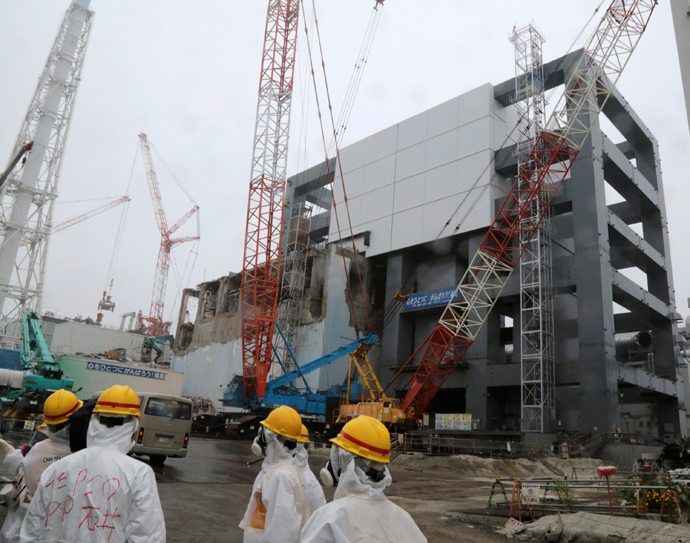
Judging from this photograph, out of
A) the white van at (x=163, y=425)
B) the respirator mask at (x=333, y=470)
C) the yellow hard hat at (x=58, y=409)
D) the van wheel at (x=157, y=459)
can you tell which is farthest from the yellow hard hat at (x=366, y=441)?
the van wheel at (x=157, y=459)

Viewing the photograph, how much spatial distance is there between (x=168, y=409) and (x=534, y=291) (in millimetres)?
31177

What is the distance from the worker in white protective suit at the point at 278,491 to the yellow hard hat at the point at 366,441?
120 centimetres

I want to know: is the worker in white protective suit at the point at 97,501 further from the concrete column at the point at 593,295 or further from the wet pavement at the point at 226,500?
the concrete column at the point at 593,295

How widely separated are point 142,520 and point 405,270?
4852cm

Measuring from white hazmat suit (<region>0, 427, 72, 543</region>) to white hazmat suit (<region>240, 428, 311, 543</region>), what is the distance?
5.60 feet

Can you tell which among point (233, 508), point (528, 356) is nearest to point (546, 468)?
point (528, 356)

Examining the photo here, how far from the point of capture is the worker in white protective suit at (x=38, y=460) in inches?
179

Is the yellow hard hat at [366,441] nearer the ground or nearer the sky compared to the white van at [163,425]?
nearer the sky

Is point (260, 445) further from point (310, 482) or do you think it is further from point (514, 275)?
point (514, 275)

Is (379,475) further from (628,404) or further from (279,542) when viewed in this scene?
(628,404)

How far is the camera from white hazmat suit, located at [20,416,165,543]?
3.41 metres

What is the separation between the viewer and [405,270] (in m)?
51.4

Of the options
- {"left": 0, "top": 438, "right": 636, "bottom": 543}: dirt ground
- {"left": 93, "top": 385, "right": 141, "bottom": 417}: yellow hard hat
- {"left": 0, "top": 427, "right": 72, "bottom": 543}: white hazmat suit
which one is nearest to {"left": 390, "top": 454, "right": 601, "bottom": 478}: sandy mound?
{"left": 0, "top": 438, "right": 636, "bottom": 543}: dirt ground

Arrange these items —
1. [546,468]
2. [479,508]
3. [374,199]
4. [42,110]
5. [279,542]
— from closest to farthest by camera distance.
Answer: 1. [279,542]
2. [479,508]
3. [546,468]
4. [42,110]
5. [374,199]
